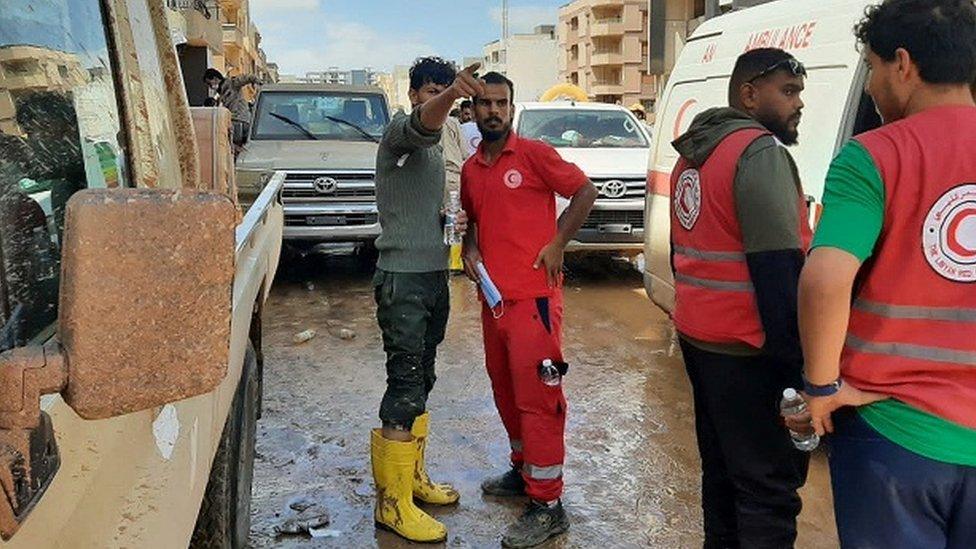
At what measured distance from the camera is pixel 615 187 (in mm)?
8711

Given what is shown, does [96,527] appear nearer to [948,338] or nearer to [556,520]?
[948,338]

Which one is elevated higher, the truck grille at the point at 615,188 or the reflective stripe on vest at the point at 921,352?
the reflective stripe on vest at the point at 921,352

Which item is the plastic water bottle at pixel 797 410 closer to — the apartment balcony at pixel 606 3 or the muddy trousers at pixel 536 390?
the muddy trousers at pixel 536 390

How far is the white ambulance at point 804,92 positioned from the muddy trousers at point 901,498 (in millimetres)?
2116

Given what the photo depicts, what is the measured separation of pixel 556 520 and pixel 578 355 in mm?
2798

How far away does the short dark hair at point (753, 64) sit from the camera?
2719mm

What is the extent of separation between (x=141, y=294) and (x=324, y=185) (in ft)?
26.7

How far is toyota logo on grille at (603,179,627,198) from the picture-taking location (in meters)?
8.70

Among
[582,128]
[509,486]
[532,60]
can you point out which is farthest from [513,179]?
[532,60]

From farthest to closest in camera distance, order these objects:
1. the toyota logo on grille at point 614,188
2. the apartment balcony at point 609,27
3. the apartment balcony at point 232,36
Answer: the apartment balcony at point 609,27 → the apartment balcony at point 232,36 → the toyota logo on grille at point 614,188

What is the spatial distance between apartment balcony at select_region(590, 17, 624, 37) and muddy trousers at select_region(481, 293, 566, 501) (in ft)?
217

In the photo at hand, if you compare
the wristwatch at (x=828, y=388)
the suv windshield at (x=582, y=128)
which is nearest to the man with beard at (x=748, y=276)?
the wristwatch at (x=828, y=388)

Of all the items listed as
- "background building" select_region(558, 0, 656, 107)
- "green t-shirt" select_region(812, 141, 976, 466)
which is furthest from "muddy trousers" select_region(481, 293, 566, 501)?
"background building" select_region(558, 0, 656, 107)

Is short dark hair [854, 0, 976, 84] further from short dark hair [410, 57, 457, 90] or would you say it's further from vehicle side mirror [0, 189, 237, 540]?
short dark hair [410, 57, 457, 90]
